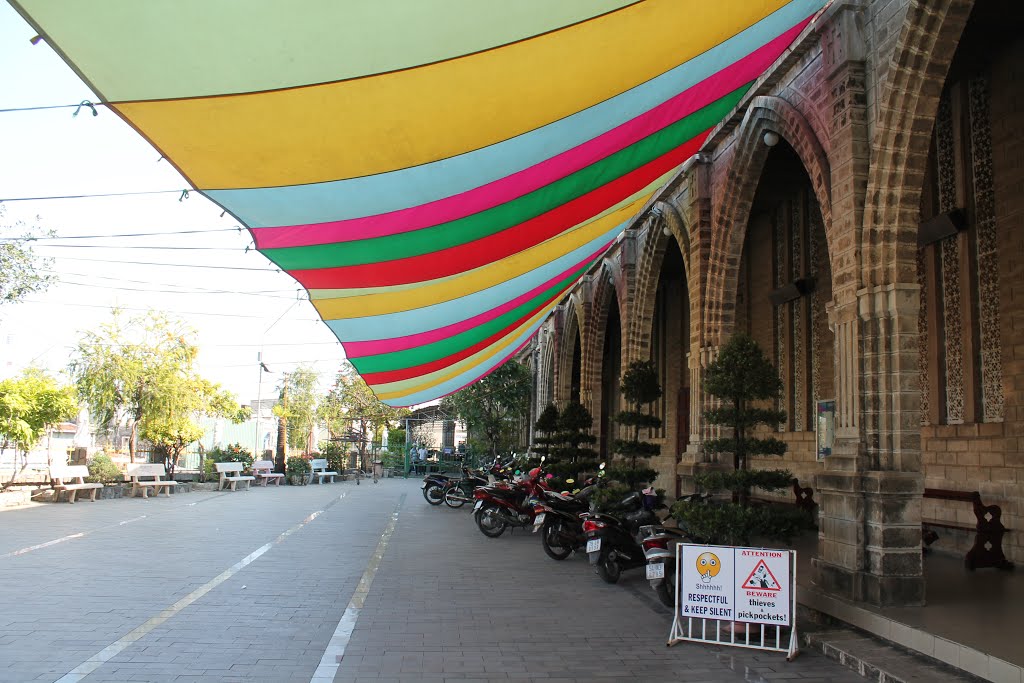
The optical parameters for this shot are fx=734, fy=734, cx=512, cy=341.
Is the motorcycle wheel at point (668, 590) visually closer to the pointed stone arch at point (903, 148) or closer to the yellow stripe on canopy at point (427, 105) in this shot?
the pointed stone arch at point (903, 148)

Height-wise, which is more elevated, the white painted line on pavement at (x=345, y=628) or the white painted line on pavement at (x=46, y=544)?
the white painted line on pavement at (x=345, y=628)

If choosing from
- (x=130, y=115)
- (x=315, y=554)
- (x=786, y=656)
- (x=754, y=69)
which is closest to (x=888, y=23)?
(x=754, y=69)

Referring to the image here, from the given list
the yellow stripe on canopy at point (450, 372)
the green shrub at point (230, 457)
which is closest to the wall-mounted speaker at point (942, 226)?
the yellow stripe on canopy at point (450, 372)

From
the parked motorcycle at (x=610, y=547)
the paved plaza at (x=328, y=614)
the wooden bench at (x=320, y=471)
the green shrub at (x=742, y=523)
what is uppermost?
the green shrub at (x=742, y=523)

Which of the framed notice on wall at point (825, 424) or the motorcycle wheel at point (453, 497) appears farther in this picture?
the motorcycle wheel at point (453, 497)

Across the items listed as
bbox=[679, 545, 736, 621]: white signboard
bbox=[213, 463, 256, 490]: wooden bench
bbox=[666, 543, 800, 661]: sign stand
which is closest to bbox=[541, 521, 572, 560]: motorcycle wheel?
bbox=[666, 543, 800, 661]: sign stand

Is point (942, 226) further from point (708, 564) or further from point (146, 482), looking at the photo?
point (146, 482)

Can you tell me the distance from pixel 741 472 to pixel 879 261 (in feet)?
6.40

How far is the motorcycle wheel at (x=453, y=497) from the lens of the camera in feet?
49.0

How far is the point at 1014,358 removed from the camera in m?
7.05

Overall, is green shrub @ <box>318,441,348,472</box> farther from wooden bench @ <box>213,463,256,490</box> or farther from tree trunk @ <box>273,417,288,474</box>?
wooden bench @ <box>213,463,256,490</box>

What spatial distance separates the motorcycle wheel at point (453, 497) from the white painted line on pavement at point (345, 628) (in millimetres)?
6187

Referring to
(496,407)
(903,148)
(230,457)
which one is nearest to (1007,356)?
(903,148)

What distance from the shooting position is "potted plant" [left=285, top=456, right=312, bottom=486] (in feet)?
81.3
